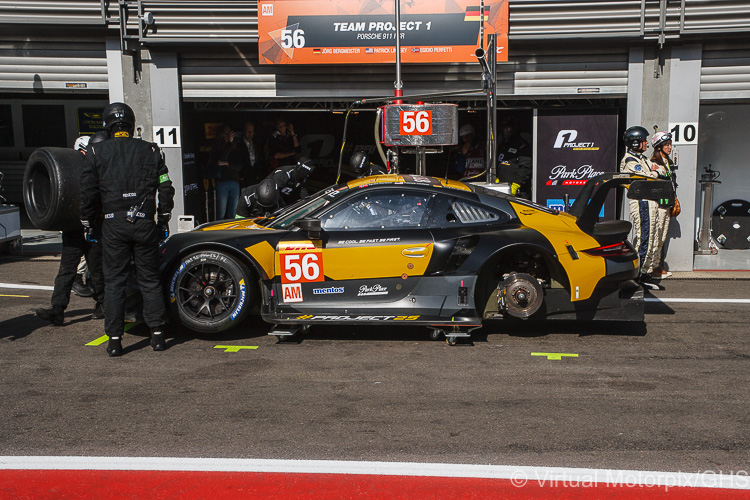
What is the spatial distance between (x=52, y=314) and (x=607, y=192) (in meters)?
5.28

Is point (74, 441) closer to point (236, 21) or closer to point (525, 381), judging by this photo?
point (525, 381)

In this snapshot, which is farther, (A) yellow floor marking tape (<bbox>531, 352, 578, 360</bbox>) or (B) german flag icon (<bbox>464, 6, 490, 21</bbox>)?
(B) german flag icon (<bbox>464, 6, 490, 21</bbox>)

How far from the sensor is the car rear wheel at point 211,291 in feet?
21.7

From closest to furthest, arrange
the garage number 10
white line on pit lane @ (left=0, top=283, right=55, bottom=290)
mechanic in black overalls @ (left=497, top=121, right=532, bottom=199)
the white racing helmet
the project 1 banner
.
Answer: white line on pit lane @ (left=0, top=283, right=55, bottom=290)
the white racing helmet
the garage number 10
the project 1 banner
mechanic in black overalls @ (left=497, top=121, right=532, bottom=199)

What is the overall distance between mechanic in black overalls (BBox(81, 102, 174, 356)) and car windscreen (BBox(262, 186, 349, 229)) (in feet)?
3.20

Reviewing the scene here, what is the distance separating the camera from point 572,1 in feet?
36.6

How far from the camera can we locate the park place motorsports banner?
36.2 feet

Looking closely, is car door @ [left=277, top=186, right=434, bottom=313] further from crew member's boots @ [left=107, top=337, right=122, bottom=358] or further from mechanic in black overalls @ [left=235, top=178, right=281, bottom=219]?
mechanic in black overalls @ [left=235, top=178, right=281, bottom=219]

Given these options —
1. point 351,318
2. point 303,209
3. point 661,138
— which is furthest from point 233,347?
point 661,138

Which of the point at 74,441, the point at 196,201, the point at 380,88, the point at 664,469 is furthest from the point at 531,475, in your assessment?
the point at 196,201

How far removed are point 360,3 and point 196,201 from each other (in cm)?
428

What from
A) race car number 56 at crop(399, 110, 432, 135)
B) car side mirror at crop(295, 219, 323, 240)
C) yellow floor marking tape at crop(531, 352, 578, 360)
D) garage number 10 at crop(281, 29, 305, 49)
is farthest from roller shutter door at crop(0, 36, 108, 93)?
yellow floor marking tape at crop(531, 352, 578, 360)

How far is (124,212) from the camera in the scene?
628cm

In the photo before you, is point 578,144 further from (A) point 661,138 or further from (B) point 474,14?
(B) point 474,14
